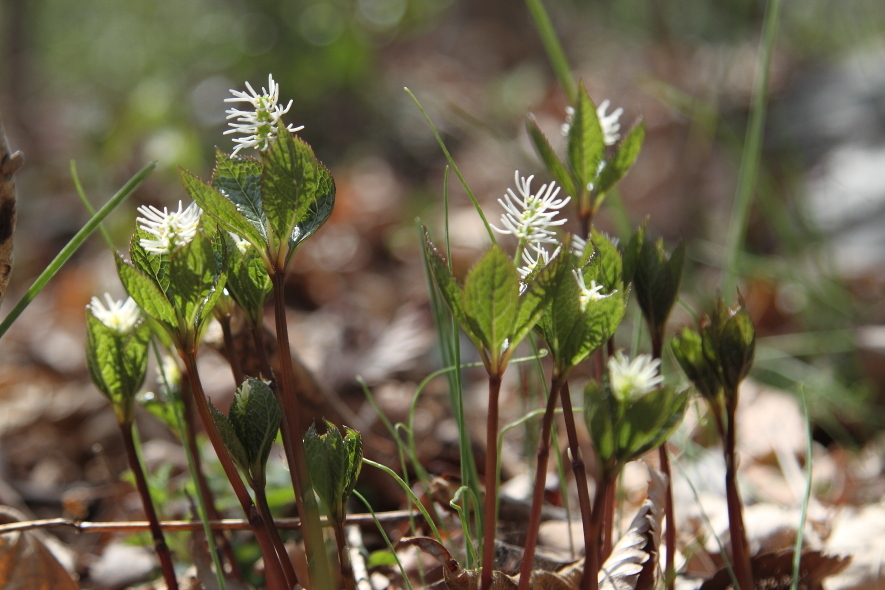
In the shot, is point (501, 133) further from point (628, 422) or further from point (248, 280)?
point (628, 422)

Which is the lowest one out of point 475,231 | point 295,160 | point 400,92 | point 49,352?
point 295,160

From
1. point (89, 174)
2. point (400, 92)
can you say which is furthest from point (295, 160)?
point (400, 92)

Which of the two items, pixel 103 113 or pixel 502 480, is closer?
pixel 502 480

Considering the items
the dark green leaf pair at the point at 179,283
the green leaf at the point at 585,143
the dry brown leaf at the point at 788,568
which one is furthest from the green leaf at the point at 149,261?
the dry brown leaf at the point at 788,568

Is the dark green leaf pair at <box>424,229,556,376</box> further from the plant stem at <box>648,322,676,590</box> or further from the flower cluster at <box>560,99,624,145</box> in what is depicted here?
the flower cluster at <box>560,99,624,145</box>

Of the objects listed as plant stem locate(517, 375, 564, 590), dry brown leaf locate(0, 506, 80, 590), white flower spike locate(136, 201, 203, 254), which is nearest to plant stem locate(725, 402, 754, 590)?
plant stem locate(517, 375, 564, 590)

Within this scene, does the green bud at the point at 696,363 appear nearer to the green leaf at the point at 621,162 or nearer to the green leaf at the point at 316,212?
the green leaf at the point at 621,162

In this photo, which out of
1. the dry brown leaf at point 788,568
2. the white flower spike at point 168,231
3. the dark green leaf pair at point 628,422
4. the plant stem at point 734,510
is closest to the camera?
the dark green leaf pair at point 628,422

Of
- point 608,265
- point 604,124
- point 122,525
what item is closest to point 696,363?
point 608,265

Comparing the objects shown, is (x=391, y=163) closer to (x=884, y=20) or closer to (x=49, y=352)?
(x=49, y=352)
